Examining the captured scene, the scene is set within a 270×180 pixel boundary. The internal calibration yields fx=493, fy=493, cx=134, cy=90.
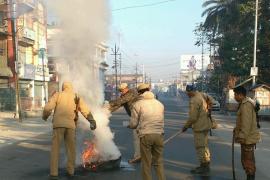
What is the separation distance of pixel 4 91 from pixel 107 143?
33.2 m

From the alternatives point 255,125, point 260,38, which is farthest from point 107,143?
point 260,38

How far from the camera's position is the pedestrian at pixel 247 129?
853 centimetres

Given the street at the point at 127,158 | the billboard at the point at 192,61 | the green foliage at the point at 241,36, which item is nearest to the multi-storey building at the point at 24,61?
the green foliage at the point at 241,36

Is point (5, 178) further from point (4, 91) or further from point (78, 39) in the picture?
point (4, 91)

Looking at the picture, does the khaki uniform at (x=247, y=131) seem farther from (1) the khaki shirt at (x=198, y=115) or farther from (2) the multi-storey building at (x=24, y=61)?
(2) the multi-storey building at (x=24, y=61)

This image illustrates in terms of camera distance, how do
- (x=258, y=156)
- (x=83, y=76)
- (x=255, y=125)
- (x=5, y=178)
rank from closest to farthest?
(x=255, y=125) → (x=5, y=178) → (x=83, y=76) → (x=258, y=156)

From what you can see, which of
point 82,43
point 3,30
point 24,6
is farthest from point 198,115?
point 3,30

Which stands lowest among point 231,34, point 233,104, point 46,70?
point 233,104

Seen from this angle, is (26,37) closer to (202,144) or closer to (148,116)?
(202,144)

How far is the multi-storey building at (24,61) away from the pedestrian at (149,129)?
96.9 ft

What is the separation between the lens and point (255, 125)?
8.62 m

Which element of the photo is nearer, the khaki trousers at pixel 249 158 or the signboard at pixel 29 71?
the khaki trousers at pixel 249 158

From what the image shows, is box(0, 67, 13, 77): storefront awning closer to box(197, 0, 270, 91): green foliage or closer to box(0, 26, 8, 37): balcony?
box(0, 26, 8, 37): balcony

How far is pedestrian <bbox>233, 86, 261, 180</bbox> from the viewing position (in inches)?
336
